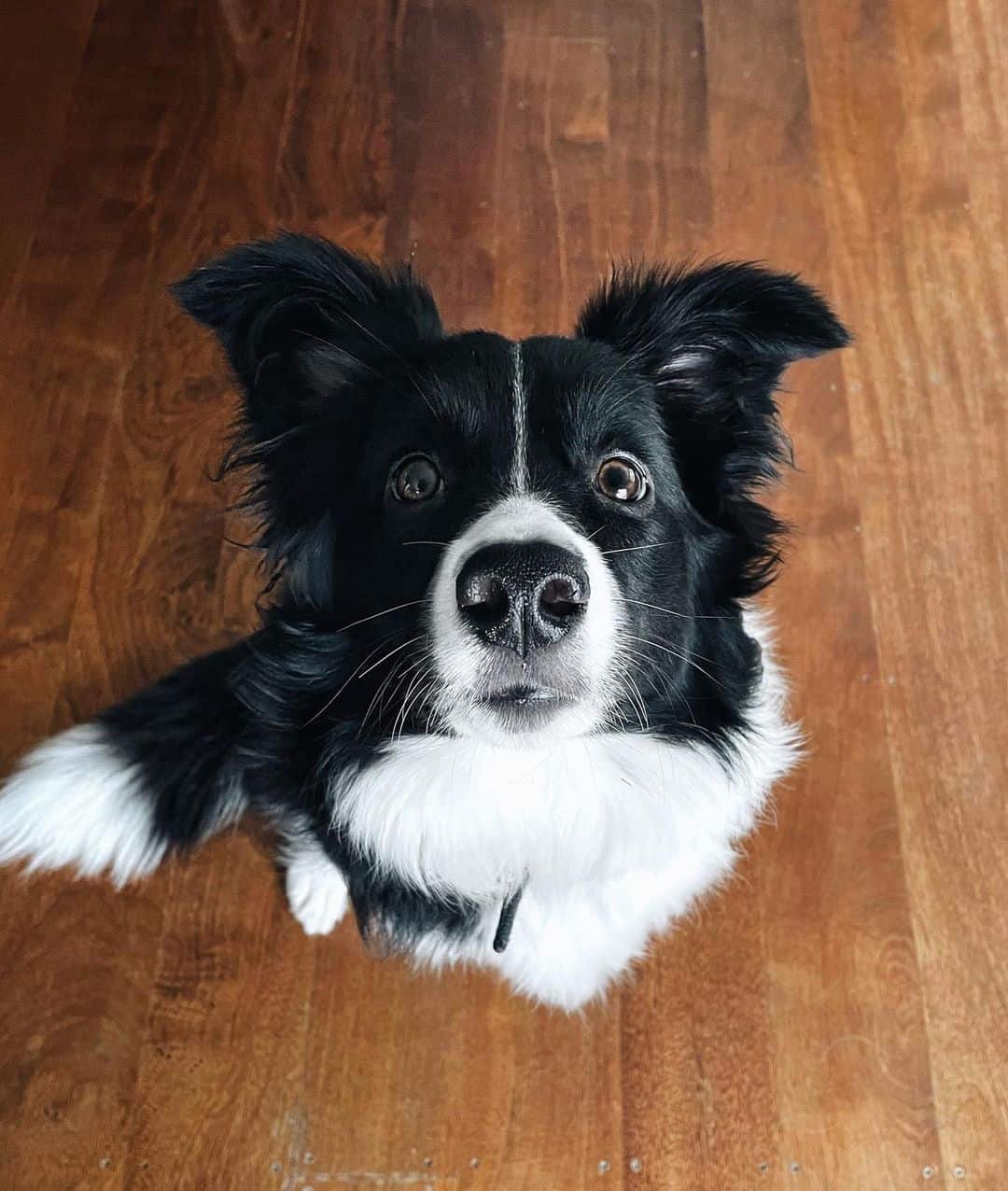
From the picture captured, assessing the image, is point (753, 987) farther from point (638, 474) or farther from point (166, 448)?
point (166, 448)

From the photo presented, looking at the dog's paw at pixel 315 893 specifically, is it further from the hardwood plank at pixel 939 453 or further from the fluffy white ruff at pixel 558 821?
the hardwood plank at pixel 939 453

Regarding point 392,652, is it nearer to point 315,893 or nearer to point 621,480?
point 621,480

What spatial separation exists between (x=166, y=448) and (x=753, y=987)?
1885 mm

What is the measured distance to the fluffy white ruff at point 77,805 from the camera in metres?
2.01

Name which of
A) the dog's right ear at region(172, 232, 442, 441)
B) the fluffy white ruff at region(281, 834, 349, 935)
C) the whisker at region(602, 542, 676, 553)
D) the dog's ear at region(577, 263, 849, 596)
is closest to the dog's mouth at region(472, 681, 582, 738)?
the whisker at region(602, 542, 676, 553)

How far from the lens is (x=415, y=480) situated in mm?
1612

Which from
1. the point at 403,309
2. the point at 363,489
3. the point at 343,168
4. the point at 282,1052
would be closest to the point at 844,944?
the point at 282,1052

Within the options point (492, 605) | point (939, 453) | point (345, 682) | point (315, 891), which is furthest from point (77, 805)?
point (939, 453)

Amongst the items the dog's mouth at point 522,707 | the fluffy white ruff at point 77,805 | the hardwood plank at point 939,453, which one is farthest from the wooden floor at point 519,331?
the dog's mouth at point 522,707

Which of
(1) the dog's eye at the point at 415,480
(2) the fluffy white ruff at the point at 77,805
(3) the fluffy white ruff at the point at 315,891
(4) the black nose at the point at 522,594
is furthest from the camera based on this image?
(3) the fluffy white ruff at the point at 315,891

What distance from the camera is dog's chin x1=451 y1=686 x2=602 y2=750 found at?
1.51m

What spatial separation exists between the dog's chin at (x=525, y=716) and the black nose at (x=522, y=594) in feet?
0.31

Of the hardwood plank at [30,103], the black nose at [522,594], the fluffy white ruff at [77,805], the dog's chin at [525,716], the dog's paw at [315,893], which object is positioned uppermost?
the hardwood plank at [30,103]

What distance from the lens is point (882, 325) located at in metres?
2.83
